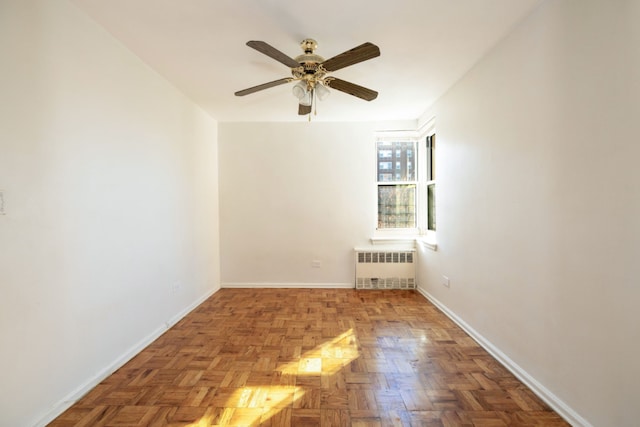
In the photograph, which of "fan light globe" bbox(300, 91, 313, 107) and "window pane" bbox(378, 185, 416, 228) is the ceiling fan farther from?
"window pane" bbox(378, 185, 416, 228)

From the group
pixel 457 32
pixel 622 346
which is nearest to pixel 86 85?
pixel 457 32

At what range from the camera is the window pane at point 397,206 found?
4.82 meters

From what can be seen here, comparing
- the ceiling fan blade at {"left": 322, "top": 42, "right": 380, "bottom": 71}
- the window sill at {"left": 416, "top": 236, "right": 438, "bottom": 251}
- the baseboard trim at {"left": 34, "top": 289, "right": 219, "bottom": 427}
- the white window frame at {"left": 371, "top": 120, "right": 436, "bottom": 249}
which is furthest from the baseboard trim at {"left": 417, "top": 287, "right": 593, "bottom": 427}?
the baseboard trim at {"left": 34, "top": 289, "right": 219, "bottom": 427}

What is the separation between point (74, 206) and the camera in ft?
6.57

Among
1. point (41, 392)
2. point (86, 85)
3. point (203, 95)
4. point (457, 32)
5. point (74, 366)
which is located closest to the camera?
point (41, 392)

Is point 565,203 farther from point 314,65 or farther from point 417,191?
point 417,191

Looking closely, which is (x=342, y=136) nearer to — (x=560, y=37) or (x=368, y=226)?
(x=368, y=226)

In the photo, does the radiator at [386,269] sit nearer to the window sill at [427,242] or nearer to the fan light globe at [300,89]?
the window sill at [427,242]

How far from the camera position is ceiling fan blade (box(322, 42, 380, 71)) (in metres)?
1.99

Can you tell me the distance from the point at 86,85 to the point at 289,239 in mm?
3135

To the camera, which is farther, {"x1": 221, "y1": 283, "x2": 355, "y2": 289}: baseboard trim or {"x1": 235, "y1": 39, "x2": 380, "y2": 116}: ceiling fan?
{"x1": 221, "y1": 283, "x2": 355, "y2": 289}: baseboard trim

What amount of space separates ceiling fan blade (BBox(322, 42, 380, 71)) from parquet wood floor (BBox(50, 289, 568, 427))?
221 cm

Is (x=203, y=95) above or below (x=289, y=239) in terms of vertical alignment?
above

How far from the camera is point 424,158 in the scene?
4.64 metres
